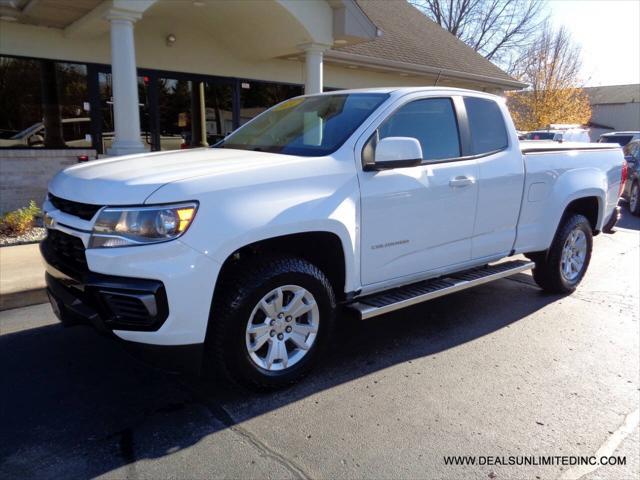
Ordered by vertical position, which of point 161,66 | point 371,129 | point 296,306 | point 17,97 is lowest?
point 296,306

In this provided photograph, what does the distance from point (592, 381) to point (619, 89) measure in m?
64.6

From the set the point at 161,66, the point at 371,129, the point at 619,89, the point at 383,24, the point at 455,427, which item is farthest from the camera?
the point at 619,89

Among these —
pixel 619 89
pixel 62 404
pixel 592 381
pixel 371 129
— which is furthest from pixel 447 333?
pixel 619 89

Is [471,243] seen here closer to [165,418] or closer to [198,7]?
[165,418]

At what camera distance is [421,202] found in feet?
12.6

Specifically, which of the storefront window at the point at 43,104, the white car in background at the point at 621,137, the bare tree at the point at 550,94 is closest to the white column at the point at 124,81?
the storefront window at the point at 43,104

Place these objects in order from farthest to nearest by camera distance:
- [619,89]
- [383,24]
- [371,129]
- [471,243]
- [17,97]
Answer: [619,89] < [383,24] < [17,97] < [471,243] < [371,129]

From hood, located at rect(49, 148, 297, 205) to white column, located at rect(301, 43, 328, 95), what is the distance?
691cm

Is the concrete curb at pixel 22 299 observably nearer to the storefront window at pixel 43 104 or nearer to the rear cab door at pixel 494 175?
the rear cab door at pixel 494 175

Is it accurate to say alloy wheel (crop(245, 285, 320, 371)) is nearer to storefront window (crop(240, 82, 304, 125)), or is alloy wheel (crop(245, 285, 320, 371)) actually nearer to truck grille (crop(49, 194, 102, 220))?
truck grille (crop(49, 194, 102, 220))

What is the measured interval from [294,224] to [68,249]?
1376 mm

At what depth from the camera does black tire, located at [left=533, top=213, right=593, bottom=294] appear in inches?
207

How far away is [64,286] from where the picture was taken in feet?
10.4

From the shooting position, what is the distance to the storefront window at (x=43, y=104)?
877cm
